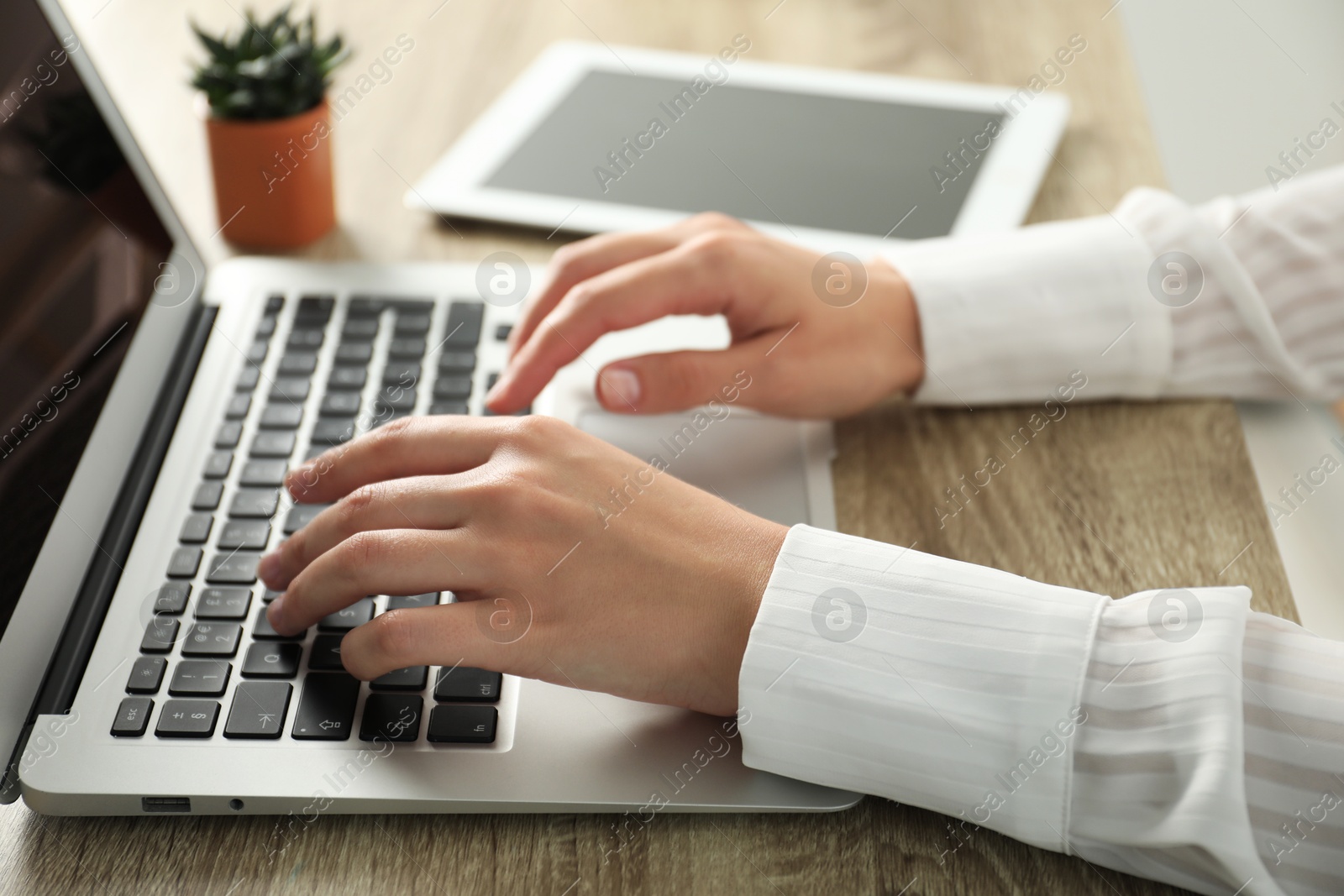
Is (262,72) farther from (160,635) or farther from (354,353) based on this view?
(160,635)

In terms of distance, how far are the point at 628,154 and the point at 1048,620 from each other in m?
0.63

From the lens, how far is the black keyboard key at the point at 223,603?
55 centimetres

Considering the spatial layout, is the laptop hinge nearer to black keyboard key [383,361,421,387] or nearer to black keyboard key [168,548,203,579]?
black keyboard key [168,548,203,579]

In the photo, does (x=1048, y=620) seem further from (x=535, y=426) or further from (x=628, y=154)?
(x=628, y=154)

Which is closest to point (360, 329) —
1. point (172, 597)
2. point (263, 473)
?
point (263, 473)

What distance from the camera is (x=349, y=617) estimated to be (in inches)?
21.9

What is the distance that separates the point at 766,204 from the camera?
92 cm

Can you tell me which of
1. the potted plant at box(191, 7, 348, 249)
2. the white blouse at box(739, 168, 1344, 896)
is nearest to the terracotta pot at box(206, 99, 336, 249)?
the potted plant at box(191, 7, 348, 249)

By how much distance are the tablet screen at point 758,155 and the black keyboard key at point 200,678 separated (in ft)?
1.74

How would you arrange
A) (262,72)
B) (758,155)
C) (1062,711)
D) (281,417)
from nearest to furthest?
(1062,711) < (281,417) < (262,72) < (758,155)

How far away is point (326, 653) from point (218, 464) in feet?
0.59

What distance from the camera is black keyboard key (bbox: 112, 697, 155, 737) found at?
50 cm

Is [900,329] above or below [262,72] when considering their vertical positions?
below

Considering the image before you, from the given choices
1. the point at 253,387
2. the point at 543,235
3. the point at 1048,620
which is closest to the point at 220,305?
the point at 253,387
